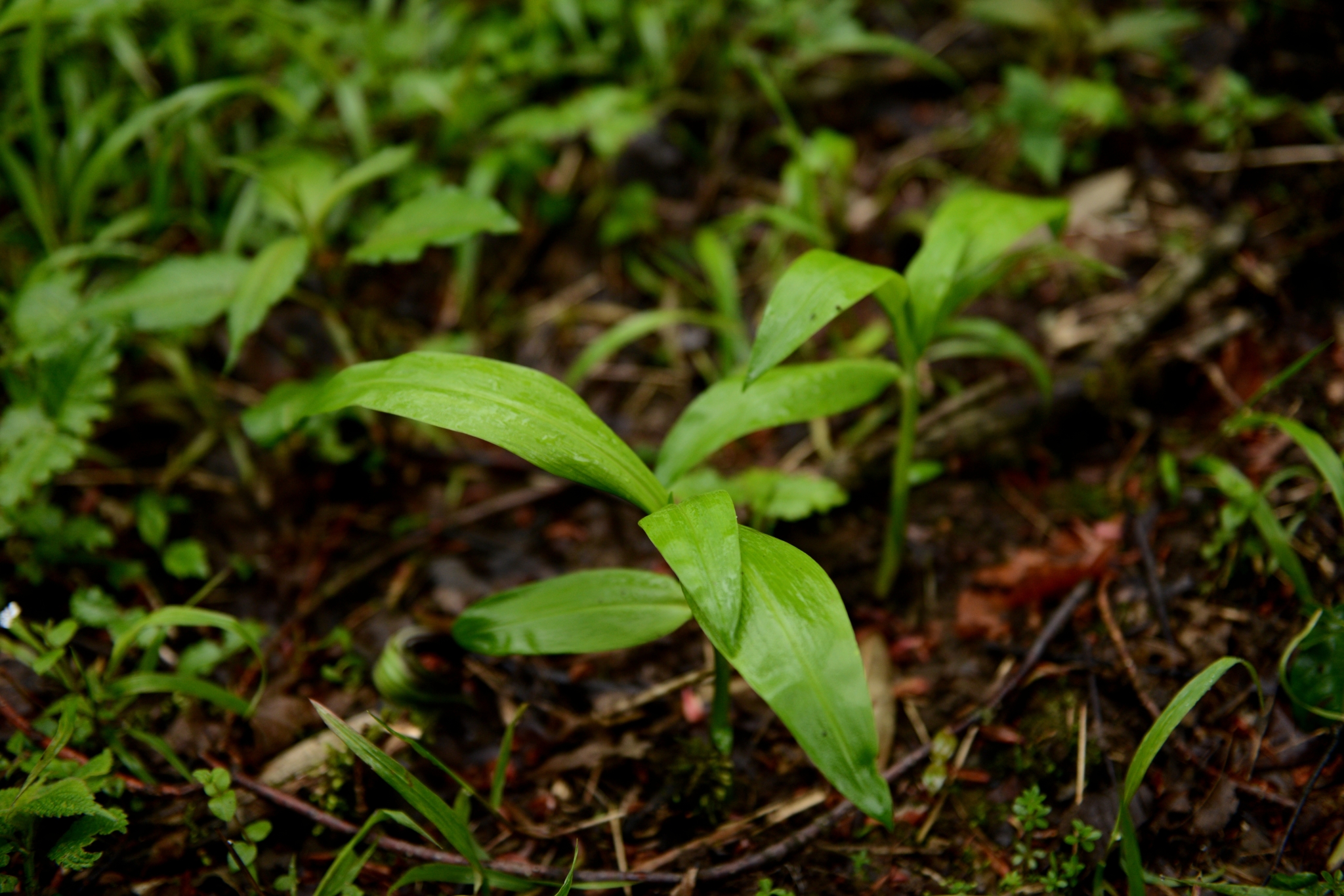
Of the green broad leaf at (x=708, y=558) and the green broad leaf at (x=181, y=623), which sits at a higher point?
the green broad leaf at (x=708, y=558)

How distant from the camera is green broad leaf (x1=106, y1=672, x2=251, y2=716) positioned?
5.15 ft

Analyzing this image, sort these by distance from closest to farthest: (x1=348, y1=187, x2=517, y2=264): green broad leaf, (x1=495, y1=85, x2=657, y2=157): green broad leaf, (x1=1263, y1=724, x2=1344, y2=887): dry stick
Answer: (x1=1263, y1=724, x2=1344, y2=887): dry stick
(x1=348, y1=187, x2=517, y2=264): green broad leaf
(x1=495, y1=85, x2=657, y2=157): green broad leaf

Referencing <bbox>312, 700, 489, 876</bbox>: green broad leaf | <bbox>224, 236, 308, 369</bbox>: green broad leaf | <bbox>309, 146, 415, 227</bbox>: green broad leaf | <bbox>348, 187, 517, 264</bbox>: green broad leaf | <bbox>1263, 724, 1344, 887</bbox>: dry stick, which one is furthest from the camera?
<bbox>309, 146, 415, 227</bbox>: green broad leaf

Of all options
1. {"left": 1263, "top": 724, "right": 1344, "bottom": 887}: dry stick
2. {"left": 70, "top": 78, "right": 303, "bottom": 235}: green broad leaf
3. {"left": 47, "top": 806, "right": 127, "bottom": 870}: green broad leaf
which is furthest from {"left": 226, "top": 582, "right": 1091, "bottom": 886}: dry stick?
{"left": 70, "top": 78, "right": 303, "bottom": 235}: green broad leaf

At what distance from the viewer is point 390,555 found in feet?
6.88

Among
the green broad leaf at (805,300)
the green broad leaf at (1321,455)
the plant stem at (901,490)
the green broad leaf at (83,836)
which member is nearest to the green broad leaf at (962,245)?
the plant stem at (901,490)

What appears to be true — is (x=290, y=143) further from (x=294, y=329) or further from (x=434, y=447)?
(x=434, y=447)

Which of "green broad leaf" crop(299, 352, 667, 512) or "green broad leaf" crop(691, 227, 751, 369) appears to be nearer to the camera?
"green broad leaf" crop(299, 352, 667, 512)

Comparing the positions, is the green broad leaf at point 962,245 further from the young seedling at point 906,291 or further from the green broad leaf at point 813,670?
the green broad leaf at point 813,670

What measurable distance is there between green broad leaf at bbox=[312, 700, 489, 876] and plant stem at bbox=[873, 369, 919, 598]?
1084mm

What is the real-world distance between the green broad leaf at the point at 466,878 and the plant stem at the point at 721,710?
321 millimetres

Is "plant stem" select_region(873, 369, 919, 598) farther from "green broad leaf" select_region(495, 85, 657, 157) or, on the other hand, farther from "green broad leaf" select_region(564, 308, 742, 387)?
"green broad leaf" select_region(495, 85, 657, 157)

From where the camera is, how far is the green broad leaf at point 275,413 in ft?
5.90

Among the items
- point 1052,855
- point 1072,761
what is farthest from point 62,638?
point 1072,761
